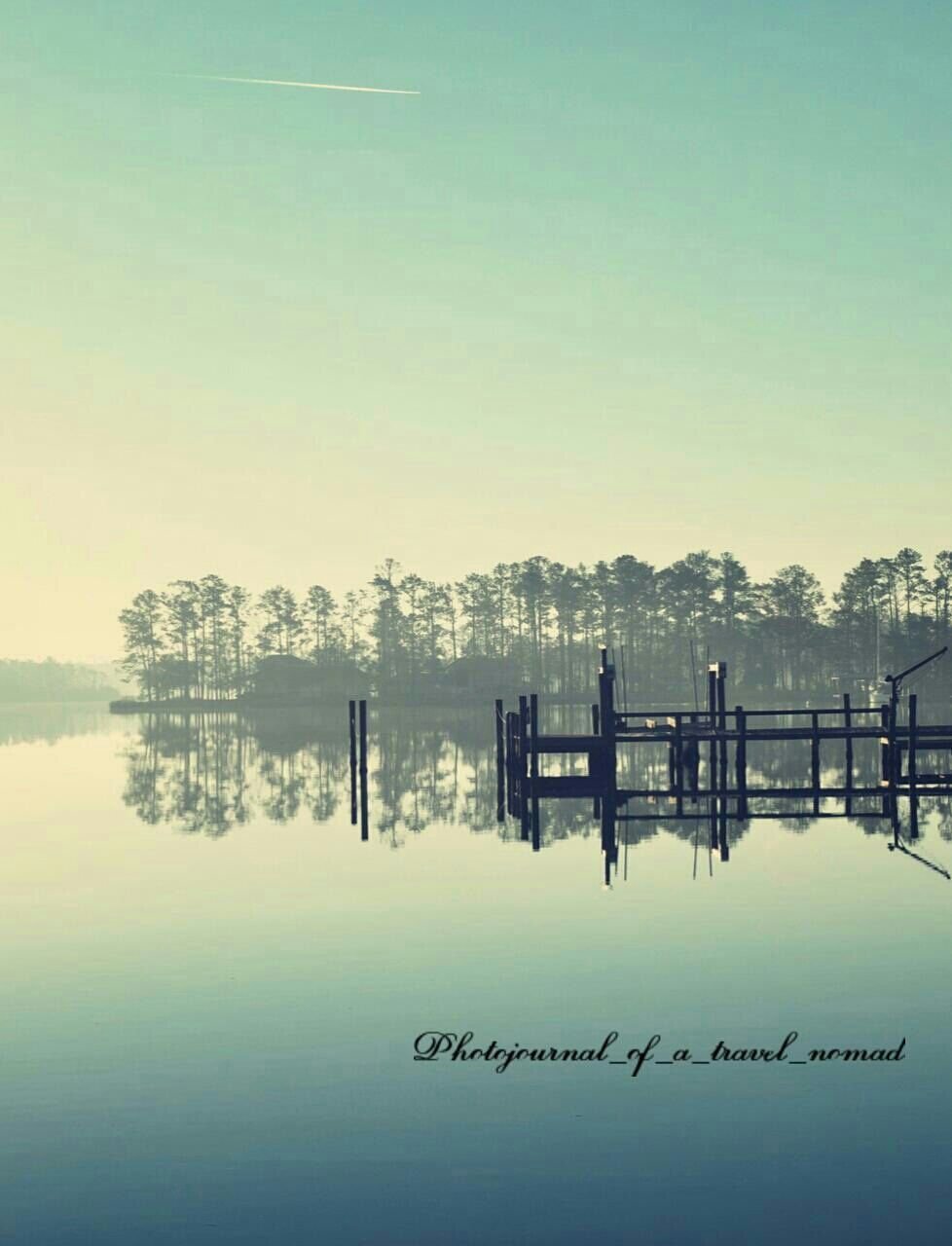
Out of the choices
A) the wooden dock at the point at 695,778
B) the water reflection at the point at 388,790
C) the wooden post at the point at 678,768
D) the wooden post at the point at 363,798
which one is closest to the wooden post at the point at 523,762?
the wooden dock at the point at 695,778

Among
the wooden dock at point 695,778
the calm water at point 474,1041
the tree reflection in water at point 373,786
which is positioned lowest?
the tree reflection in water at point 373,786

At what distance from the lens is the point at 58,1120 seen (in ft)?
46.1

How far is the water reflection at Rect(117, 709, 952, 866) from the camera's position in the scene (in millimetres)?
37250

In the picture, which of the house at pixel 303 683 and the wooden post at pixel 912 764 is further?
the house at pixel 303 683

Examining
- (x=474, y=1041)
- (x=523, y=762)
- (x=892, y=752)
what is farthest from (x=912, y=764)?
(x=474, y=1041)

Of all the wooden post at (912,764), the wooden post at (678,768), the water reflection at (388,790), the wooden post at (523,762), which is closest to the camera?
the water reflection at (388,790)

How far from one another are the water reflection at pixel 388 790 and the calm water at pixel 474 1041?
335 cm

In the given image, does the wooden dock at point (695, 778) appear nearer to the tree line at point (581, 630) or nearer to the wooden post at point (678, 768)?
the wooden post at point (678, 768)

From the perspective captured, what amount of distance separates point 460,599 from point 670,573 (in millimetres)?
33635

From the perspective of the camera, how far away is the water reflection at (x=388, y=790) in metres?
37.2

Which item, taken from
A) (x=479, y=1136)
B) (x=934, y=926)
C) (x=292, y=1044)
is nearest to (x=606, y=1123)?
(x=479, y=1136)

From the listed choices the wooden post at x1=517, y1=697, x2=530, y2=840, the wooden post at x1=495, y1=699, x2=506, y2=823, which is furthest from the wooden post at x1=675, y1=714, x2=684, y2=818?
the wooden post at x1=495, y1=699, x2=506, y2=823

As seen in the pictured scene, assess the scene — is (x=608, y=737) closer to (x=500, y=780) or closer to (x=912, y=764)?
(x=500, y=780)

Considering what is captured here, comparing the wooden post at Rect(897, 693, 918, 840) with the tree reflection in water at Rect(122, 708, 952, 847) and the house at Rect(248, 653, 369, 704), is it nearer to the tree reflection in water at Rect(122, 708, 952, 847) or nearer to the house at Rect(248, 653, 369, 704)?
the tree reflection in water at Rect(122, 708, 952, 847)
